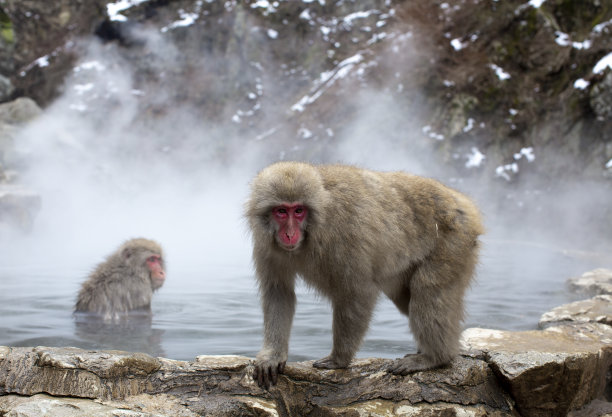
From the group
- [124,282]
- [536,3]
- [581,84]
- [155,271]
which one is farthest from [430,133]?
[124,282]

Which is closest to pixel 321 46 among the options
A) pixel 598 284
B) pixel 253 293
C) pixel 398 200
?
pixel 253 293

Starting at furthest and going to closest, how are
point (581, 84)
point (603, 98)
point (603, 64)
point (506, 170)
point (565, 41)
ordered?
point (565, 41) → point (506, 170) → point (581, 84) → point (603, 64) → point (603, 98)

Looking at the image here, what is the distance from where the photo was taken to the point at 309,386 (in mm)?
2424

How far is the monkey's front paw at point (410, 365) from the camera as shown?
8.27 ft

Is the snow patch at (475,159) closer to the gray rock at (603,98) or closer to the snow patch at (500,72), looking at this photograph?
the snow patch at (500,72)

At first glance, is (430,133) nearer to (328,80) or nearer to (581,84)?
(581,84)

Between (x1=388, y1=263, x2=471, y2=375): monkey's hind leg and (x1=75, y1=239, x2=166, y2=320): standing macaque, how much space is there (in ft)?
7.92

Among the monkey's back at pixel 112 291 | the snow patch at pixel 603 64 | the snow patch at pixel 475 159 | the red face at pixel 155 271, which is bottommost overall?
the monkey's back at pixel 112 291

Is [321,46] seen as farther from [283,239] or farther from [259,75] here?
[283,239]

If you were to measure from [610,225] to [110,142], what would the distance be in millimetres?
9713

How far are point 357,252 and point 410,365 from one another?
57 centimetres

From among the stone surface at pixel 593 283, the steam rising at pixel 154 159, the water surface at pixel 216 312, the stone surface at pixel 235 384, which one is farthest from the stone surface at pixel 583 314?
the steam rising at pixel 154 159

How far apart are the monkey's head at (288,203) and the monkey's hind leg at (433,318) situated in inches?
23.3

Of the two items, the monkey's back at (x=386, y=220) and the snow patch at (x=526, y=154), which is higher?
the snow patch at (x=526, y=154)
